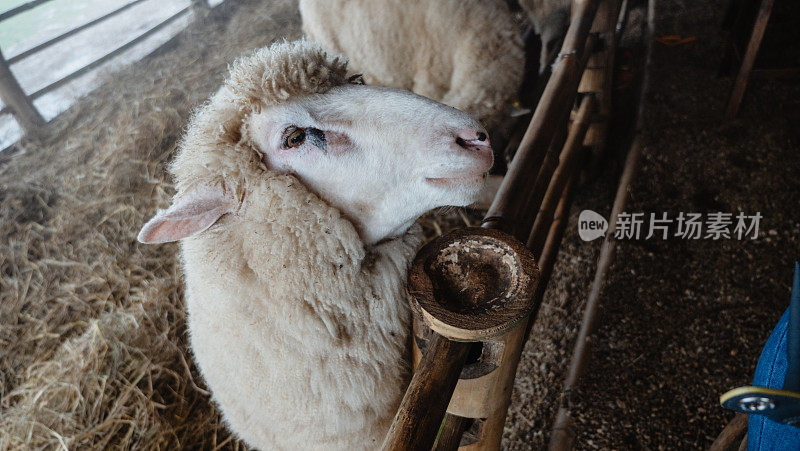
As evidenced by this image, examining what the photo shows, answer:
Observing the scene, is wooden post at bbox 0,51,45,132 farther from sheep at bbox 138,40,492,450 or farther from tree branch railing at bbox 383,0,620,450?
tree branch railing at bbox 383,0,620,450

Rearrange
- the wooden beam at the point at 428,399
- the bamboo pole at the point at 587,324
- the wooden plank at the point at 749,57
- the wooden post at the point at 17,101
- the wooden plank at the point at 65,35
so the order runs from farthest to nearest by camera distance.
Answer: the wooden plank at the point at 65,35 → the wooden post at the point at 17,101 → the wooden plank at the point at 749,57 → the bamboo pole at the point at 587,324 → the wooden beam at the point at 428,399

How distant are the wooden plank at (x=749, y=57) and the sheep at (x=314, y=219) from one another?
3.11m

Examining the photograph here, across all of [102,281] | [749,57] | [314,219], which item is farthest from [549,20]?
[102,281]

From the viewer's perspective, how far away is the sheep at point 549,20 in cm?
341

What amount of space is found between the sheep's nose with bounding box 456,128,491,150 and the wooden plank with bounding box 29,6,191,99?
5.28 meters

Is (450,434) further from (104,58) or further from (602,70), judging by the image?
Answer: (104,58)

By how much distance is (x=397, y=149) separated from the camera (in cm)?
118

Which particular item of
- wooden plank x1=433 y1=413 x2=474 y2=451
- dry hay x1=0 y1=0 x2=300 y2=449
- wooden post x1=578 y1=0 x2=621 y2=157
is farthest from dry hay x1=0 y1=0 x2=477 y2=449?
wooden plank x1=433 y1=413 x2=474 y2=451

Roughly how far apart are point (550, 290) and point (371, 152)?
1.83 metres

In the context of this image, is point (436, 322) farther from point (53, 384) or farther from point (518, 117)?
point (518, 117)

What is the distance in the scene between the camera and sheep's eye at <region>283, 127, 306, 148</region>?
3.98 ft

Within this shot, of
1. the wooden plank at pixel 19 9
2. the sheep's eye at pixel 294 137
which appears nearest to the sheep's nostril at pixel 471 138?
the sheep's eye at pixel 294 137

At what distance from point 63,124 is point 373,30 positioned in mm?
3409

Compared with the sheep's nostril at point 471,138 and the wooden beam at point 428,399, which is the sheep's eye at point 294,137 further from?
the wooden beam at point 428,399
